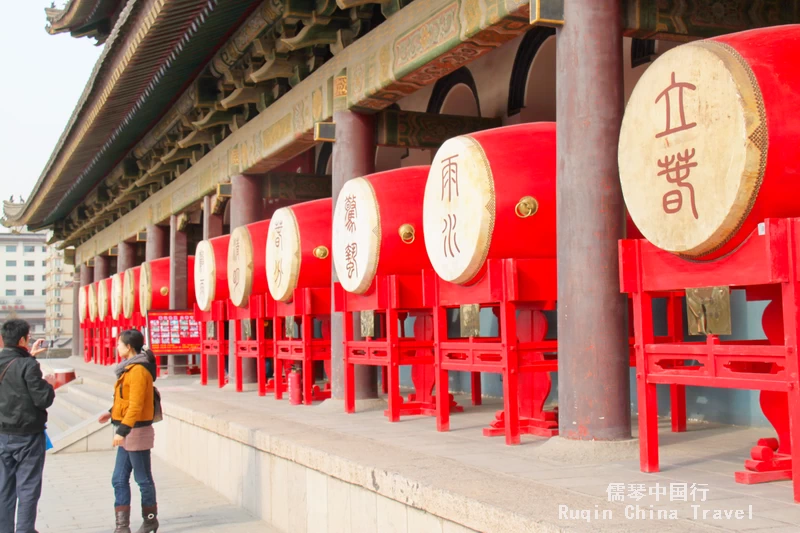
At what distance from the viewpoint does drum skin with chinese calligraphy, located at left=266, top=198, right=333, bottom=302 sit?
957 cm

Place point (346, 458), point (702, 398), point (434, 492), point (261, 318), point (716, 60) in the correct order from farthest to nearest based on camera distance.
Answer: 1. point (261, 318)
2. point (702, 398)
3. point (346, 458)
4. point (434, 492)
5. point (716, 60)

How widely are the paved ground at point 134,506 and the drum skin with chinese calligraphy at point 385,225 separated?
2.22m

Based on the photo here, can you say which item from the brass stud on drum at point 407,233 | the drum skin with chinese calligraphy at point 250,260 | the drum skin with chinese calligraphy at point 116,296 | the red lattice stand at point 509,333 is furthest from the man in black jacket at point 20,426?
the drum skin with chinese calligraphy at point 116,296

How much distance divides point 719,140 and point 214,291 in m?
9.77

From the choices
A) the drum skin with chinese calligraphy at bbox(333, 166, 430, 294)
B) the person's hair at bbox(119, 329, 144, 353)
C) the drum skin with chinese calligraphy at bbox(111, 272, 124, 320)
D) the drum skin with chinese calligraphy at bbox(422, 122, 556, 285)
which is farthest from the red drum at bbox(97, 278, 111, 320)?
the drum skin with chinese calligraphy at bbox(422, 122, 556, 285)

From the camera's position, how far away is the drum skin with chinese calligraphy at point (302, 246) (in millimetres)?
9570

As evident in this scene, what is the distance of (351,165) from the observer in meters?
8.70

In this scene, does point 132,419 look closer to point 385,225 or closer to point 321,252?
point 385,225

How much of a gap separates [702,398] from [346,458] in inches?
127

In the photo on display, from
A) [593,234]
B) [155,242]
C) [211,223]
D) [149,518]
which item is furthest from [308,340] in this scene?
[155,242]

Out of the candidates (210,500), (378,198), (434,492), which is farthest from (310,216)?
(434,492)

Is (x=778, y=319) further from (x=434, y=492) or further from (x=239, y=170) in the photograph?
(x=239, y=170)

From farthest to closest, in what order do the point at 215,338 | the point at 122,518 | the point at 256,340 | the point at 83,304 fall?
the point at 83,304
the point at 215,338
the point at 256,340
the point at 122,518

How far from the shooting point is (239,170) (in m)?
12.2
